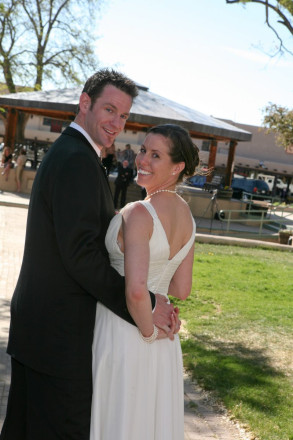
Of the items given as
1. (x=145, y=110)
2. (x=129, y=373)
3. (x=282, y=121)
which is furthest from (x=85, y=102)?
(x=282, y=121)

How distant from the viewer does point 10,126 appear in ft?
78.0

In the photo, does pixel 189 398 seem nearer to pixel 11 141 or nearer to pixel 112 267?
pixel 112 267

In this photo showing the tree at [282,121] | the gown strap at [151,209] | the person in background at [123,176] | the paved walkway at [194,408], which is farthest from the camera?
the tree at [282,121]

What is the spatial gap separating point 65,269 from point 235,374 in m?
3.73

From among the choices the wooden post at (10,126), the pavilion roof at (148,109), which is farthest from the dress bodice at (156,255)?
the wooden post at (10,126)

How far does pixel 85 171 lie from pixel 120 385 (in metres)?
0.94

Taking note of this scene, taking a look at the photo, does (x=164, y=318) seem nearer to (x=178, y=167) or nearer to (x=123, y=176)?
(x=178, y=167)

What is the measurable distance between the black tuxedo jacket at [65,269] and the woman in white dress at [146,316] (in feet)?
0.27

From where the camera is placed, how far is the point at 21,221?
587 inches

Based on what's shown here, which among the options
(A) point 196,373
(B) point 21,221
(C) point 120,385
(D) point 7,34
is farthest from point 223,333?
(D) point 7,34

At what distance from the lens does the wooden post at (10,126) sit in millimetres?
23477

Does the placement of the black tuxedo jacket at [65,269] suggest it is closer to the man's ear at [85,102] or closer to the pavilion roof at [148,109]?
the man's ear at [85,102]

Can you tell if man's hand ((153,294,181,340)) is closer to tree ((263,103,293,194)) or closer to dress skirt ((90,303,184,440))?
dress skirt ((90,303,184,440))

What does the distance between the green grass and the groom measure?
2418mm
